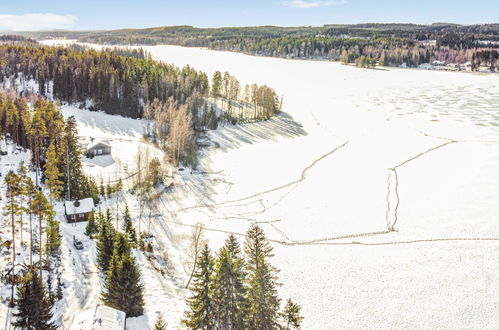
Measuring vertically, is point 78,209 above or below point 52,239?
below

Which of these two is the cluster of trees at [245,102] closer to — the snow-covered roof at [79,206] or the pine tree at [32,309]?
the snow-covered roof at [79,206]

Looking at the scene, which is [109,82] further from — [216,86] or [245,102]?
[245,102]

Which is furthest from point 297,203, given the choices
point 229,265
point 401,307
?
point 229,265

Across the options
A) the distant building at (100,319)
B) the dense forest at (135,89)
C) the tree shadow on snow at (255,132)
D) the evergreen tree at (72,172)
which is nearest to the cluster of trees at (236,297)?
the distant building at (100,319)

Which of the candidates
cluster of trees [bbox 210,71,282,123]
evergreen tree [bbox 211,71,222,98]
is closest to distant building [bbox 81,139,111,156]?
cluster of trees [bbox 210,71,282,123]

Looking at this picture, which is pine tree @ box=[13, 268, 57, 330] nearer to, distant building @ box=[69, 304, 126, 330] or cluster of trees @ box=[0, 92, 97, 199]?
distant building @ box=[69, 304, 126, 330]

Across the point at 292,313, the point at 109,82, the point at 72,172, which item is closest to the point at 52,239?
the point at 72,172

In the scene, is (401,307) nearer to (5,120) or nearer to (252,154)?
(252,154)
